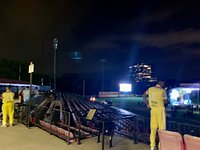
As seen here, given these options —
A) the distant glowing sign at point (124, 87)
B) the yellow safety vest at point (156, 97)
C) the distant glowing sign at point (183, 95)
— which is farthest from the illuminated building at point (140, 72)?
the yellow safety vest at point (156, 97)

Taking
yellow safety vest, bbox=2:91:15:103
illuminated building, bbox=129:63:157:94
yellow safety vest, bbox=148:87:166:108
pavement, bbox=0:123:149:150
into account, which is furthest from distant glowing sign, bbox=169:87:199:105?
illuminated building, bbox=129:63:157:94

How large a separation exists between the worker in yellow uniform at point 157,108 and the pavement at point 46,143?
77cm

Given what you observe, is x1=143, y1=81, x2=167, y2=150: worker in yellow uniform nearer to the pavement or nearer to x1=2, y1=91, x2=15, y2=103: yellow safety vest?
the pavement

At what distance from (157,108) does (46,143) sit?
369 cm

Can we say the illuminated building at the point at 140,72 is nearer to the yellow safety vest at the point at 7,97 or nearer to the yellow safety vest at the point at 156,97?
the yellow safety vest at the point at 7,97

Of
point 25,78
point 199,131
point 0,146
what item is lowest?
point 0,146

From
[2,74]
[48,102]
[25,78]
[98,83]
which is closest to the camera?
[48,102]

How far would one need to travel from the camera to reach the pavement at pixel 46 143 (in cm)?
834

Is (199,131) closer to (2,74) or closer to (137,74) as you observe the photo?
(2,74)

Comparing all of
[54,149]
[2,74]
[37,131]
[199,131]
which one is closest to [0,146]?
[54,149]

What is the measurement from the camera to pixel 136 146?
8.34m

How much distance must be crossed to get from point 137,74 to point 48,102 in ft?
462

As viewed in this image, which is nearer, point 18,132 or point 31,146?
point 31,146

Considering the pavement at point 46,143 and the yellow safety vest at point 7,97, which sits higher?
the yellow safety vest at point 7,97
